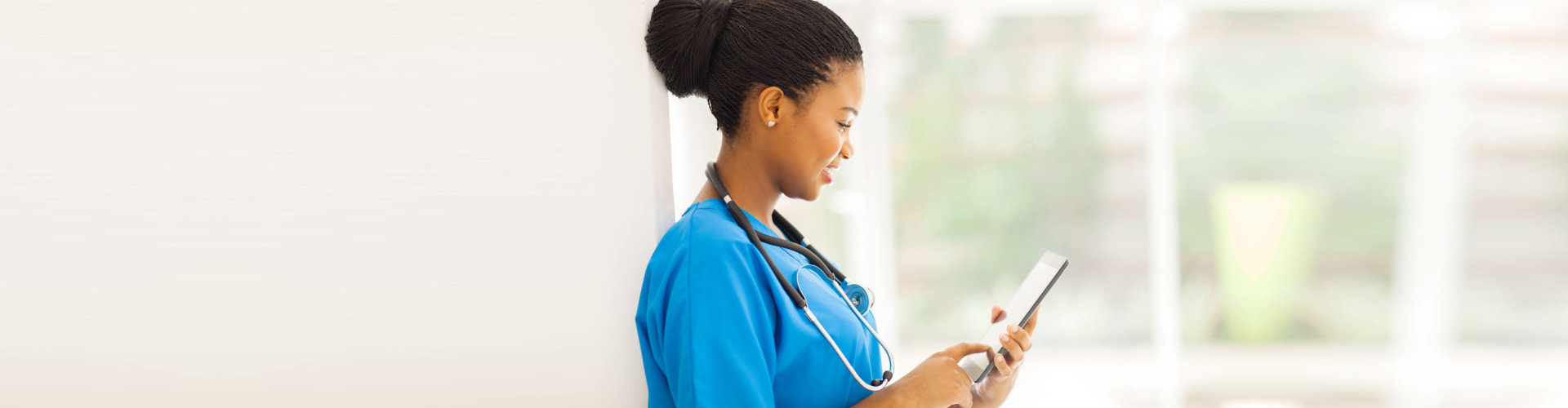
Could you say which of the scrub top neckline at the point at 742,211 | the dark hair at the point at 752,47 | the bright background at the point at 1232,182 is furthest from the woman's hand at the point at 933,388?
the bright background at the point at 1232,182

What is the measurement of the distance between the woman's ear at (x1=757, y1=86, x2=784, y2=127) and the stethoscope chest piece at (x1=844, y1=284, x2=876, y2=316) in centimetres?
26

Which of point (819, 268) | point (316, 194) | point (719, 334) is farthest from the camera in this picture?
point (316, 194)

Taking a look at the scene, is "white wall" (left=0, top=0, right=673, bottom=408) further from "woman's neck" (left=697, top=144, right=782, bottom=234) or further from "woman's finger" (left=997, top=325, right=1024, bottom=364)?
"woman's finger" (left=997, top=325, right=1024, bottom=364)

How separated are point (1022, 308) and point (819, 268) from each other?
27 cm

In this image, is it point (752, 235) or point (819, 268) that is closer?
point (752, 235)

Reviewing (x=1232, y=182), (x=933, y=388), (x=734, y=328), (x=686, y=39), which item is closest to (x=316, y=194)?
(x=686, y=39)

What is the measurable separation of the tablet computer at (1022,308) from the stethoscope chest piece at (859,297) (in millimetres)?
142

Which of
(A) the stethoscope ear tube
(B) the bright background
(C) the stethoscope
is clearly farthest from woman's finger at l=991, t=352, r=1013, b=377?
(B) the bright background

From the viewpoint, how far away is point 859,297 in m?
1.10

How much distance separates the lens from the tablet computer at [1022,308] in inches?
41.9

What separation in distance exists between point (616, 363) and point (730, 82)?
20.0 inches

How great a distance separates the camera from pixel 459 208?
1208mm

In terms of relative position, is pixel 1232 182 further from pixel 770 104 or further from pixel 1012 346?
pixel 770 104

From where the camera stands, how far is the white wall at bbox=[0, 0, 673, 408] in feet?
3.86
